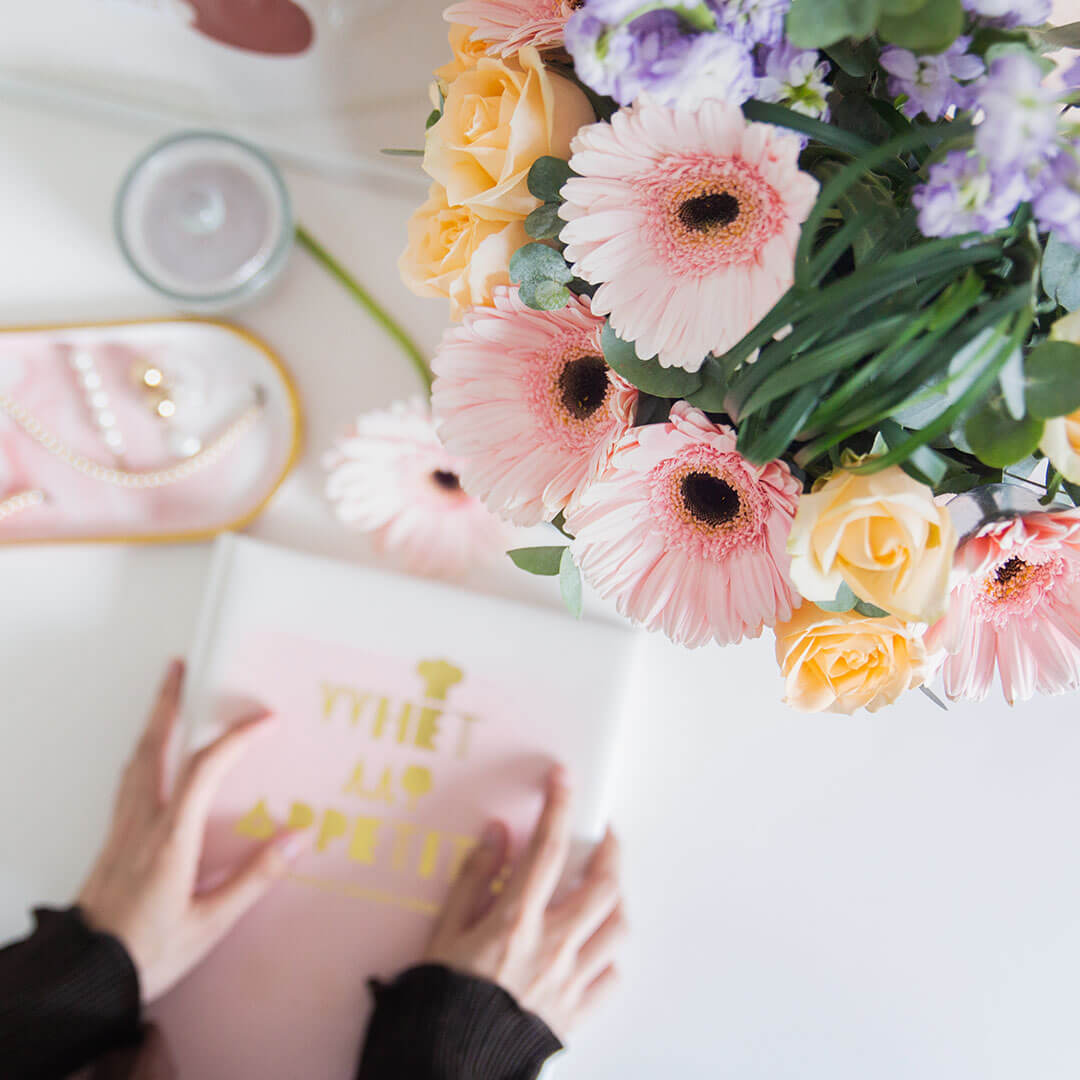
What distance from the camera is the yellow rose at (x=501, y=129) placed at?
24cm

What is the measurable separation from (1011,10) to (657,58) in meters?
0.09

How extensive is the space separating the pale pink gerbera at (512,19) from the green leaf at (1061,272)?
0.15 m

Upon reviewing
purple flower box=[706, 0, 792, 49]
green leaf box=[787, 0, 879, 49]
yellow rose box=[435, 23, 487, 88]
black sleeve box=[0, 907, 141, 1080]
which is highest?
yellow rose box=[435, 23, 487, 88]

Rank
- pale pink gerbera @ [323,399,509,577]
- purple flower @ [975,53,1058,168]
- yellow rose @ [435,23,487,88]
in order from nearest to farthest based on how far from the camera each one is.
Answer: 1. purple flower @ [975,53,1058,168]
2. yellow rose @ [435,23,487,88]
3. pale pink gerbera @ [323,399,509,577]

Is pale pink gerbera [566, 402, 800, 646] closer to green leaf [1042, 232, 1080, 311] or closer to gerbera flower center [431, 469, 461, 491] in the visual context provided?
green leaf [1042, 232, 1080, 311]

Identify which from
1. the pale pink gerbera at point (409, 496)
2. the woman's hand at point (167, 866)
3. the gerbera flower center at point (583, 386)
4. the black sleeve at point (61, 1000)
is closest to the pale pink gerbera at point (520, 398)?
the gerbera flower center at point (583, 386)

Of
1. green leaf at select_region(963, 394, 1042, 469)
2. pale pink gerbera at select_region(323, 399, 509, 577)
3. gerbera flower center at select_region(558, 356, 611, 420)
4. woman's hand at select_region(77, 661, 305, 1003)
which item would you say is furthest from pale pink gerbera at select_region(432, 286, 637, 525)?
woman's hand at select_region(77, 661, 305, 1003)

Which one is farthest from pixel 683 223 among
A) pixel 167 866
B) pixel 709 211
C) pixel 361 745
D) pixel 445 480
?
pixel 167 866

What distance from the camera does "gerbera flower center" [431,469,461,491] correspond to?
519 mm

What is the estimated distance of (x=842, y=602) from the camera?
0.82 feet

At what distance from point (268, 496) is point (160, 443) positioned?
3.1 inches

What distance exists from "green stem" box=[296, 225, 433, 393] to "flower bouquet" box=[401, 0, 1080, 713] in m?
0.27

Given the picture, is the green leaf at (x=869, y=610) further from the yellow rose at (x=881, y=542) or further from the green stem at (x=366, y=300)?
the green stem at (x=366, y=300)

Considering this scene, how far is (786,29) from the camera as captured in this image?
0.64ft
